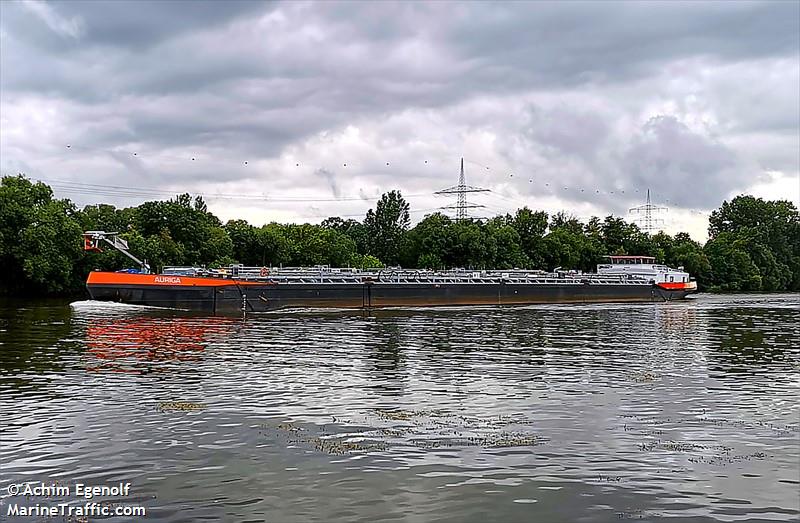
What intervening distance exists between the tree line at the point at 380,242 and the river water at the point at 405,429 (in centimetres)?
4226

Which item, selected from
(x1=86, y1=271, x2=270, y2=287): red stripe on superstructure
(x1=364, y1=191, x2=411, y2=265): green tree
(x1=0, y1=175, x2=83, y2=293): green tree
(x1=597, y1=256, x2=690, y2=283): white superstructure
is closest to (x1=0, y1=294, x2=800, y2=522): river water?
(x1=86, y1=271, x2=270, y2=287): red stripe on superstructure

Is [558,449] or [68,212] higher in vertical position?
[68,212]

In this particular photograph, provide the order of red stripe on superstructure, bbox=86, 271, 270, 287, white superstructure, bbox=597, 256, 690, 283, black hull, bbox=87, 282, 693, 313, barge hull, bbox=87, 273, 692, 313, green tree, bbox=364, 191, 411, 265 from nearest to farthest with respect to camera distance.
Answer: red stripe on superstructure, bbox=86, 271, 270, 287
barge hull, bbox=87, 273, 692, 313
black hull, bbox=87, 282, 693, 313
white superstructure, bbox=597, 256, 690, 283
green tree, bbox=364, 191, 411, 265

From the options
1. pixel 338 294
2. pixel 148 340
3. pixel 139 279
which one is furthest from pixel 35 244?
pixel 148 340

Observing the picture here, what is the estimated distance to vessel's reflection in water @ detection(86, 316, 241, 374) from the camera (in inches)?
914

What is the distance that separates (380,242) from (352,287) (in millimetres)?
58382

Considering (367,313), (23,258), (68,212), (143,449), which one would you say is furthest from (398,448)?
(68,212)

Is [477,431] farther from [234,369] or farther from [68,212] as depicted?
[68,212]

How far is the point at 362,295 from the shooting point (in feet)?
184

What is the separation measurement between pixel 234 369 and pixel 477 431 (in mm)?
10060

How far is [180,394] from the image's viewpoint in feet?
58.2

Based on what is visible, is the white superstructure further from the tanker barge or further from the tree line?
the tree line

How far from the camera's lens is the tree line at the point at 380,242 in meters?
68.0

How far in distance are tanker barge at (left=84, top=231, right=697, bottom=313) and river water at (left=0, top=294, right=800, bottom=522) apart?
18626 mm
